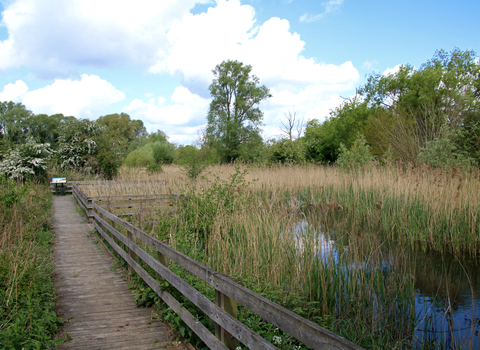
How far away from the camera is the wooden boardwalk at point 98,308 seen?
134 inches

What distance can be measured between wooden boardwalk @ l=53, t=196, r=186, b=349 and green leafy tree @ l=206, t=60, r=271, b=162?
2686cm

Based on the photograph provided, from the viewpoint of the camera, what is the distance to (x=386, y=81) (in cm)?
3347

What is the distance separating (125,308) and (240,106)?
30936mm

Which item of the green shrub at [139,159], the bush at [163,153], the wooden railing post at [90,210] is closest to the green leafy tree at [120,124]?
the bush at [163,153]

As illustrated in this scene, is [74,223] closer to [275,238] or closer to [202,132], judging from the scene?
[275,238]

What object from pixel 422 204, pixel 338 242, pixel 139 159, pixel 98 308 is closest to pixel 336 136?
pixel 139 159

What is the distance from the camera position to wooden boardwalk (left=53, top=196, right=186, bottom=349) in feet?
11.2

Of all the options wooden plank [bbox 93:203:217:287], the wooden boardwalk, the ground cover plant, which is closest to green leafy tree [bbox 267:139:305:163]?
the ground cover plant

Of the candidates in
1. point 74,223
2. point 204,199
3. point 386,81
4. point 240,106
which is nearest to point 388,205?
point 204,199

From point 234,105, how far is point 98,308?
105 feet

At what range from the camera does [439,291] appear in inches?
204

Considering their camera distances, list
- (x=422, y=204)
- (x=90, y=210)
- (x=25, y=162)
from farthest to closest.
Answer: (x=25, y=162)
(x=90, y=210)
(x=422, y=204)

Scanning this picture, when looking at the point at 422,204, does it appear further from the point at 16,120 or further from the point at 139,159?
the point at 16,120

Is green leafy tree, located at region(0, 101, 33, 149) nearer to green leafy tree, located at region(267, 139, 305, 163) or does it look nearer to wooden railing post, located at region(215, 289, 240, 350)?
green leafy tree, located at region(267, 139, 305, 163)
